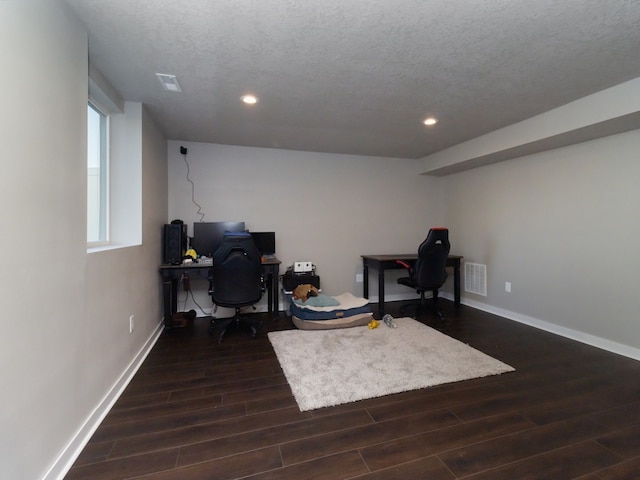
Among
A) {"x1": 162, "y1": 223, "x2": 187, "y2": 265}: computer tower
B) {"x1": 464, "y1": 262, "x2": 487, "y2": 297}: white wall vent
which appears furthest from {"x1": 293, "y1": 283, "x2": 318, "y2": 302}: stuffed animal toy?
{"x1": 464, "y1": 262, "x2": 487, "y2": 297}: white wall vent

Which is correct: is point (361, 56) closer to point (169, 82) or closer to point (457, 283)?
point (169, 82)

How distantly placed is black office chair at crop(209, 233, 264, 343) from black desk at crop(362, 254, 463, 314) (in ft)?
5.74

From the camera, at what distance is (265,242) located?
398 centimetres

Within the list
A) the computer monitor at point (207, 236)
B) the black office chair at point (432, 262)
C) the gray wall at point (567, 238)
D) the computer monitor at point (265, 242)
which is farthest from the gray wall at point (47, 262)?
the gray wall at point (567, 238)

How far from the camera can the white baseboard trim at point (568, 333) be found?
8.75 feet

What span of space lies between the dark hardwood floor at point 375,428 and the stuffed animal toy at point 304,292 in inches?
48.5

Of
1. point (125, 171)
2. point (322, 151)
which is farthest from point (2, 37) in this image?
point (322, 151)

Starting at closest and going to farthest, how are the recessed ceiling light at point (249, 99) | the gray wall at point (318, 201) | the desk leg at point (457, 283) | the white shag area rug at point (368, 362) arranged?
1. the white shag area rug at point (368, 362)
2. the recessed ceiling light at point (249, 99)
3. the gray wall at point (318, 201)
4. the desk leg at point (457, 283)

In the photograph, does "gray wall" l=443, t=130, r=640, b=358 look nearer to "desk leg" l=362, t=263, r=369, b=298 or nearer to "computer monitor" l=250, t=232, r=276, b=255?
"desk leg" l=362, t=263, r=369, b=298

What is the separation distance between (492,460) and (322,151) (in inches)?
153

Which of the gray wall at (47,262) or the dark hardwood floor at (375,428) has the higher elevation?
the gray wall at (47,262)

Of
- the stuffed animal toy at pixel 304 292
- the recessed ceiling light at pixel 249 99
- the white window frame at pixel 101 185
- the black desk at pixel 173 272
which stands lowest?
the stuffed animal toy at pixel 304 292

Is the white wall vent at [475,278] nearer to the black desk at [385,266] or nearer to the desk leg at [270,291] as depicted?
the black desk at [385,266]

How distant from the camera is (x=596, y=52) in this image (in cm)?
191
